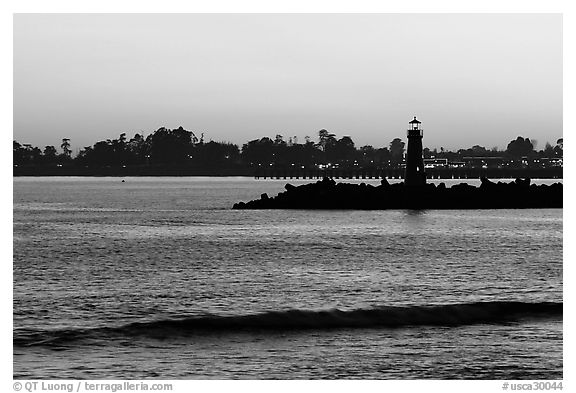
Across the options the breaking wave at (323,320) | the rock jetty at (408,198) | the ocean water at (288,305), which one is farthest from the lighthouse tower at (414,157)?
the breaking wave at (323,320)

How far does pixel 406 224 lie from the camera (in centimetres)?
5819

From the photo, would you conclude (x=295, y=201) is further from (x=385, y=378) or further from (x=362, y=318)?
(x=385, y=378)

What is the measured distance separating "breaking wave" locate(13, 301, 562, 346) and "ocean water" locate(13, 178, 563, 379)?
6cm

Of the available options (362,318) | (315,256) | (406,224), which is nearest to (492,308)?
(362,318)

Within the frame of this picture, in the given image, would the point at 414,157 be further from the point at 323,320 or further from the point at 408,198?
the point at 323,320

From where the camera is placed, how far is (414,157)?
68000mm

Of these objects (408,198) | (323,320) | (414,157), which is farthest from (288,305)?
(408,198)

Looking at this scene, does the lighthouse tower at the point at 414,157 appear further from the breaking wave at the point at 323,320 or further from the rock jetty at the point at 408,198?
the breaking wave at the point at 323,320

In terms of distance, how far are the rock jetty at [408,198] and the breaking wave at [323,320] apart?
46.6m

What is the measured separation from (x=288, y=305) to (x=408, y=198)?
153ft

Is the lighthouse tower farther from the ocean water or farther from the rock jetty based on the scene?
the ocean water

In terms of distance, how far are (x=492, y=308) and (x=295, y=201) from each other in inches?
1910

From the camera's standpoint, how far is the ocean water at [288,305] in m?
16.8

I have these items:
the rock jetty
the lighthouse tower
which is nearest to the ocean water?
the lighthouse tower
